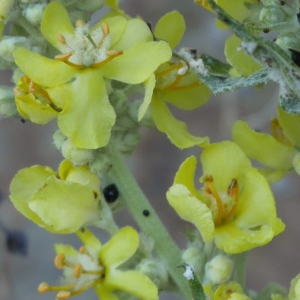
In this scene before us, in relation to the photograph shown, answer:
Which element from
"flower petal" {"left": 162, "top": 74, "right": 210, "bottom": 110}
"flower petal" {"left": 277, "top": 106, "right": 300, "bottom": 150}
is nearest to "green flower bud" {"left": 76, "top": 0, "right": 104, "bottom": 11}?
"flower petal" {"left": 162, "top": 74, "right": 210, "bottom": 110}

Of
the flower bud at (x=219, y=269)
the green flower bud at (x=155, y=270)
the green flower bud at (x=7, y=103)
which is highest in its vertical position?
the green flower bud at (x=7, y=103)

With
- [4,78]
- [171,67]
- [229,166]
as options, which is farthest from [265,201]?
[4,78]

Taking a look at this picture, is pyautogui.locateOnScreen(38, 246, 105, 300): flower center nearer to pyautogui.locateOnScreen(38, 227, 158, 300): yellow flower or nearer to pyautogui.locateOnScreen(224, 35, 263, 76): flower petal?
pyautogui.locateOnScreen(38, 227, 158, 300): yellow flower

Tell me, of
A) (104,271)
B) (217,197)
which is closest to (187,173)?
(217,197)

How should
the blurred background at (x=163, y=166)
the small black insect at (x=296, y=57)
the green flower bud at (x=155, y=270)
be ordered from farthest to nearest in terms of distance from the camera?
the blurred background at (x=163, y=166) < the green flower bud at (x=155, y=270) < the small black insect at (x=296, y=57)

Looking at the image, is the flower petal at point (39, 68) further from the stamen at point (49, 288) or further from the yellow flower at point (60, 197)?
the stamen at point (49, 288)

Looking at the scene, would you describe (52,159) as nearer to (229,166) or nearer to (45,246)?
(45,246)

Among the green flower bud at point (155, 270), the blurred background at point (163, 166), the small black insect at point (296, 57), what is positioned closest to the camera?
the small black insect at point (296, 57)

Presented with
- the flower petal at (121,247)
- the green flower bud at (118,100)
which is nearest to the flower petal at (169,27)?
the green flower bud at (118,100)
